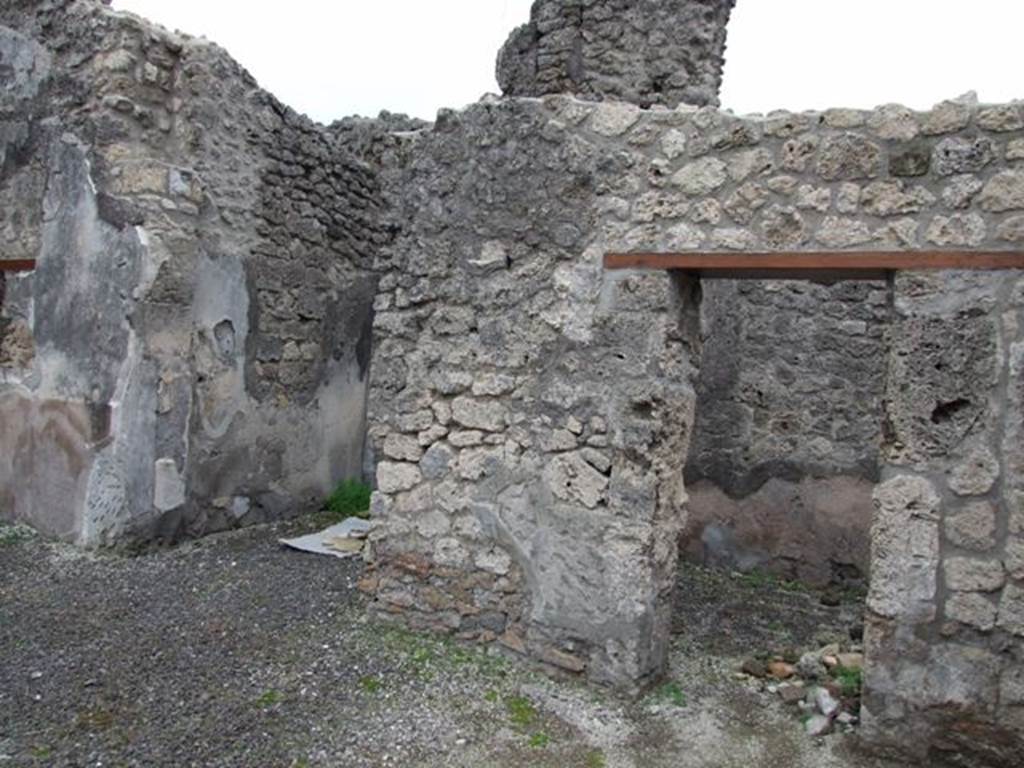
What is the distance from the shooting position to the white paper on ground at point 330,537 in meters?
5.35

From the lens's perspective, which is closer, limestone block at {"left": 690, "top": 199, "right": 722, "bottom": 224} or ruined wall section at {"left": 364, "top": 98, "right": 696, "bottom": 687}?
limestone block at {"left": 690, "top": 199, "right": 722, "bottom": 224}

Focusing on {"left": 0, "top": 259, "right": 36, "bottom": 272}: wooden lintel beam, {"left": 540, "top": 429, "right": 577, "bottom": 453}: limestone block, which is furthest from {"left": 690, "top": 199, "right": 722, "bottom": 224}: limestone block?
{"left": 0, "top": 259, "right": 36, "bottom": 272}: wooden lintel beam

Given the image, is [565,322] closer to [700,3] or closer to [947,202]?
[947,202]

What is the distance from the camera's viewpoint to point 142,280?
5.06m

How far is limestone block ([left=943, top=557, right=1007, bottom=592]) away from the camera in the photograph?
2977 millimetres

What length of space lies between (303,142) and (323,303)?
119 cm

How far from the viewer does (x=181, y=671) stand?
11.6ft

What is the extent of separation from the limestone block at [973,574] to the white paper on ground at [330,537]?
3.41 metres

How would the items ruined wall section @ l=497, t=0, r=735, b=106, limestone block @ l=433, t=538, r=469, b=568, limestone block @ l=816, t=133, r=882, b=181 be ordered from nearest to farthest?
limestone block @ l=816, t=133, r=882, b=181
limestone block @ l=433, t=538, r=469, b=568
ruined wall section @ l=497, t=0, r=735, b=106

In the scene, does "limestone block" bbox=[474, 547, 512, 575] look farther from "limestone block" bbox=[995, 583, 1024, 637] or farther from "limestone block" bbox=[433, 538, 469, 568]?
"limestone block" bbox=[995, 583, 1024, 637]

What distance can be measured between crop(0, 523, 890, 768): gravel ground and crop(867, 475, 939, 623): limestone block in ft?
1.91

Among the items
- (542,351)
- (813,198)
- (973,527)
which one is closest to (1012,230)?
(813,198)

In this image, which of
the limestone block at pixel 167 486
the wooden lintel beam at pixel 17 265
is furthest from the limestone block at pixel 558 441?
the wooden lintel beam at pixel 17 265

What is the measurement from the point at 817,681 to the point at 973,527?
3.74ft
